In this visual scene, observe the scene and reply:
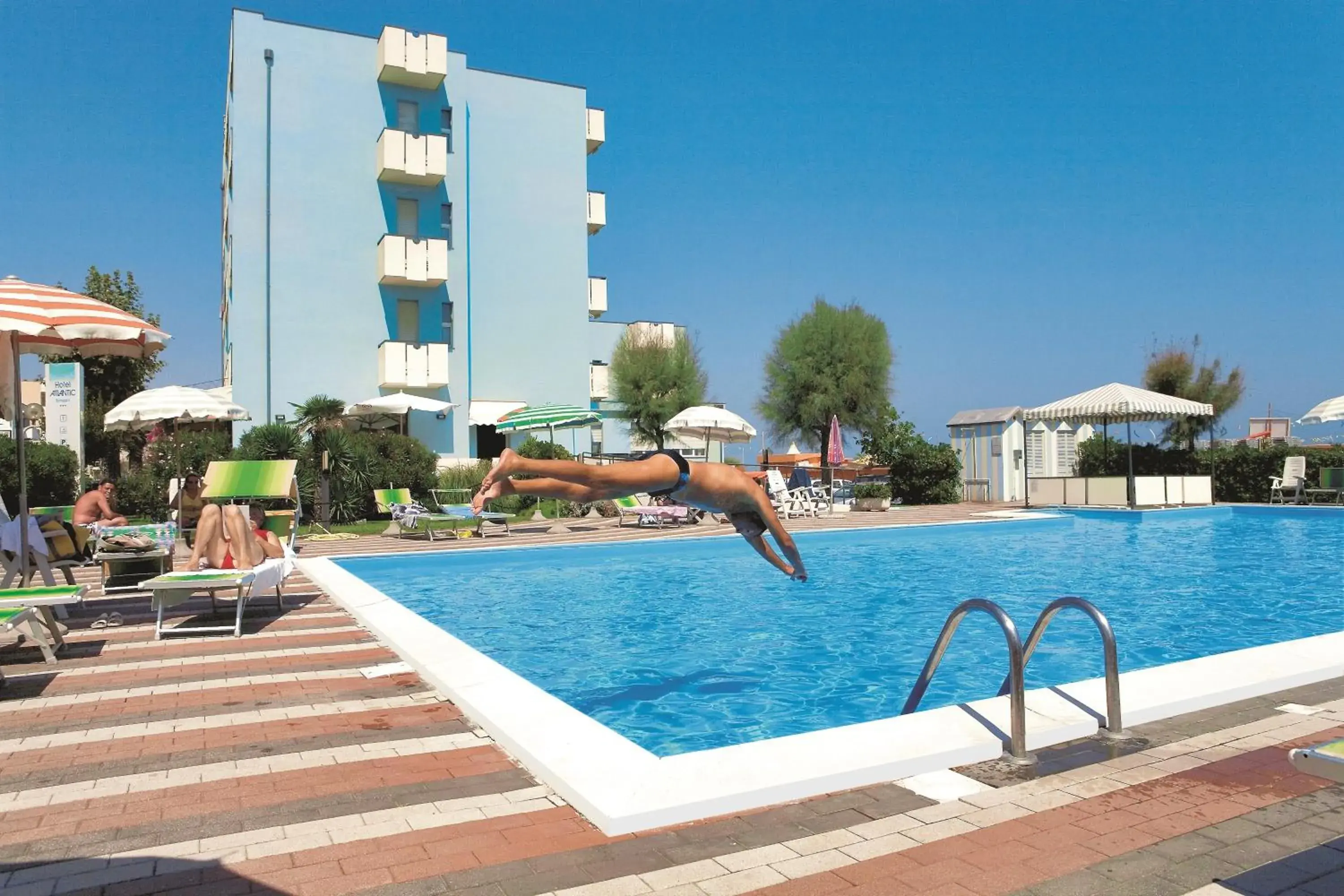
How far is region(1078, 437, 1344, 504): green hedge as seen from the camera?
2289cm

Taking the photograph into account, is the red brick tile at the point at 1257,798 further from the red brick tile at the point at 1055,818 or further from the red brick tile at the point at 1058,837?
the red brick tile at the point at 1058,837

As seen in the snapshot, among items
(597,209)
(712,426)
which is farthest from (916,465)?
(597,209)

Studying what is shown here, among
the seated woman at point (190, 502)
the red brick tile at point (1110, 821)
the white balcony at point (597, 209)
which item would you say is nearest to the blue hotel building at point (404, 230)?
the white balcony at point (597, 209)

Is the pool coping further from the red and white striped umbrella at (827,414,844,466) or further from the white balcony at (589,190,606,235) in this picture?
the white balcony at (589,190,606,235)

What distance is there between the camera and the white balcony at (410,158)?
969 inches

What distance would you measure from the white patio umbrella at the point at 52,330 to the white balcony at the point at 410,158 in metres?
17.8

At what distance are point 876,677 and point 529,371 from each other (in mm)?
21700

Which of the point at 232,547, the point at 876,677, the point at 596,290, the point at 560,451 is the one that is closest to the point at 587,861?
the point at 876,677

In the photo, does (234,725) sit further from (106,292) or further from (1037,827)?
(106,292)

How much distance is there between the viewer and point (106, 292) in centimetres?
3272

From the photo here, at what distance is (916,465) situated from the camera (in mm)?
25422

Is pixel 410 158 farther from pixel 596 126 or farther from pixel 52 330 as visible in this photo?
pixel 52 330

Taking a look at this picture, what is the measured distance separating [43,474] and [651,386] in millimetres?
17912

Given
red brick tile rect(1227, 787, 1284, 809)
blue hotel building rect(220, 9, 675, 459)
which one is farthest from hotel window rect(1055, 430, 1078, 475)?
red brick tile rect(1227, 787, 1284, 809)
